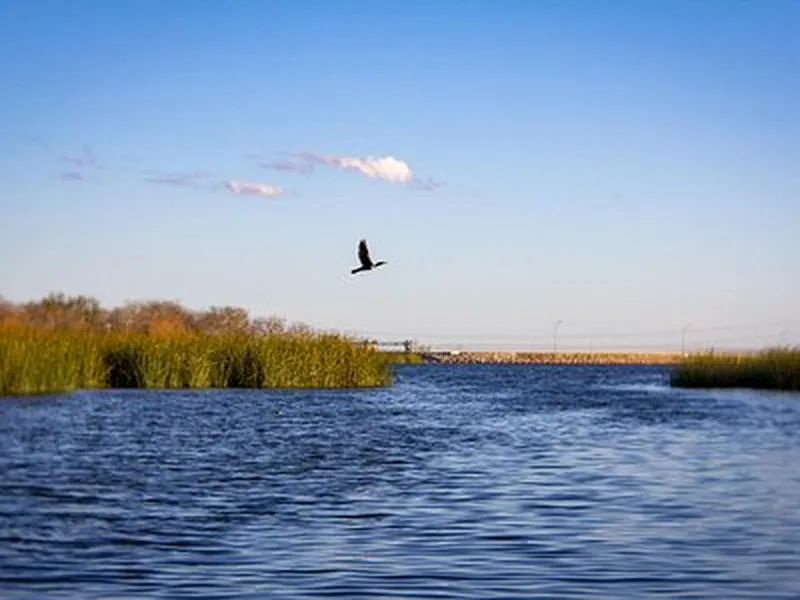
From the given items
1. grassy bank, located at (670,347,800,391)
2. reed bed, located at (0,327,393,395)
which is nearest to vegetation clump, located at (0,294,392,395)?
reed bed, located at (0,327,393,395)

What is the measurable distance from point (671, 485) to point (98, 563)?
9782 mm

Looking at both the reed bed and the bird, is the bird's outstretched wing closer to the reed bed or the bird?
the bird

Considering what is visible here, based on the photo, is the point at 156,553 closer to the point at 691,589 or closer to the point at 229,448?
the point at 691,589

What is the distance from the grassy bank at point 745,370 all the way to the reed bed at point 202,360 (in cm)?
1412

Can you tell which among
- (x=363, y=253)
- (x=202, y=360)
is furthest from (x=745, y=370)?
(x=363, y=253)

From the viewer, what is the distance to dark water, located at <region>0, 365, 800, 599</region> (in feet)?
38.4

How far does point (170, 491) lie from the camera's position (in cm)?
1802

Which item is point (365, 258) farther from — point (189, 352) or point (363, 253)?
point (189, 352)

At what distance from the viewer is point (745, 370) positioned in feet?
172

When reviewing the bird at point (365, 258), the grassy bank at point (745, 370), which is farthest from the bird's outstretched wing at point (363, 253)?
the grassy bank at point (745, 370)

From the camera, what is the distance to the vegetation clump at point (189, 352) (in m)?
40.3

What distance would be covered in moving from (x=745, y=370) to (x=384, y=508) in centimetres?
3848

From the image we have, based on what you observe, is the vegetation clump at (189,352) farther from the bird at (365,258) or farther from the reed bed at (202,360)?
the bird at (365,258)

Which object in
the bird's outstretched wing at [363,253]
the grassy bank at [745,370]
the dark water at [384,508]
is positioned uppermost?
the bird's outstretched wing at [363,253]
